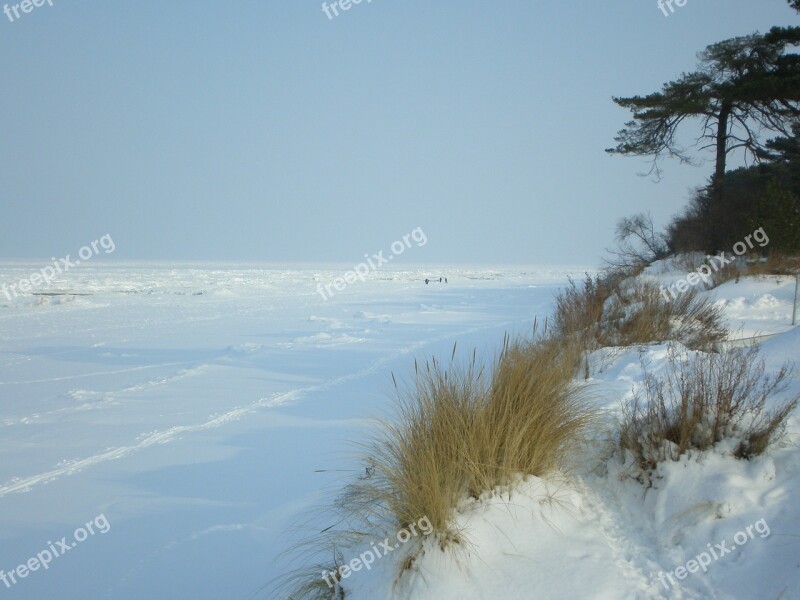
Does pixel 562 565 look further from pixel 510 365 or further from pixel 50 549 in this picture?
pixel 50 549

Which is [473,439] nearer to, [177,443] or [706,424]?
[706,424]

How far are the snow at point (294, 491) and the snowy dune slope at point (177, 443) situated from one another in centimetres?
2

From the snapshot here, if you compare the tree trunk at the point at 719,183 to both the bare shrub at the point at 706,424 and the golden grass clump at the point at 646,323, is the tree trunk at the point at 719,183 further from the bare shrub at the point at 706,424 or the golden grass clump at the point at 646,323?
the bare shrub at the point at 706,424

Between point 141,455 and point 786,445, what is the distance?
5.33m

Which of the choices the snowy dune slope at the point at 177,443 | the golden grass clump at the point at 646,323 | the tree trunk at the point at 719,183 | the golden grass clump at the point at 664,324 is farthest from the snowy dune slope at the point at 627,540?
the tree trunk at the point at 719,183

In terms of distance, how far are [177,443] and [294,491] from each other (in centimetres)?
186

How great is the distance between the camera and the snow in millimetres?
2449

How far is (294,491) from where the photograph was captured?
458cm

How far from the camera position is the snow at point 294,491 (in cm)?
245

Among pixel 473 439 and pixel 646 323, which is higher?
pixel 473 439

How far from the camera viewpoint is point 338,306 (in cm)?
2184

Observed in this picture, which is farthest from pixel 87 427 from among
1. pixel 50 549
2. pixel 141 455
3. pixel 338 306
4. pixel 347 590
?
pixel 338 306

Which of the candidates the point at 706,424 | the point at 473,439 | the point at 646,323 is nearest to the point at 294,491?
the point at 473,439

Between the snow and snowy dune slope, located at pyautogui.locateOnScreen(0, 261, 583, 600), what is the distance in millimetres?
23
